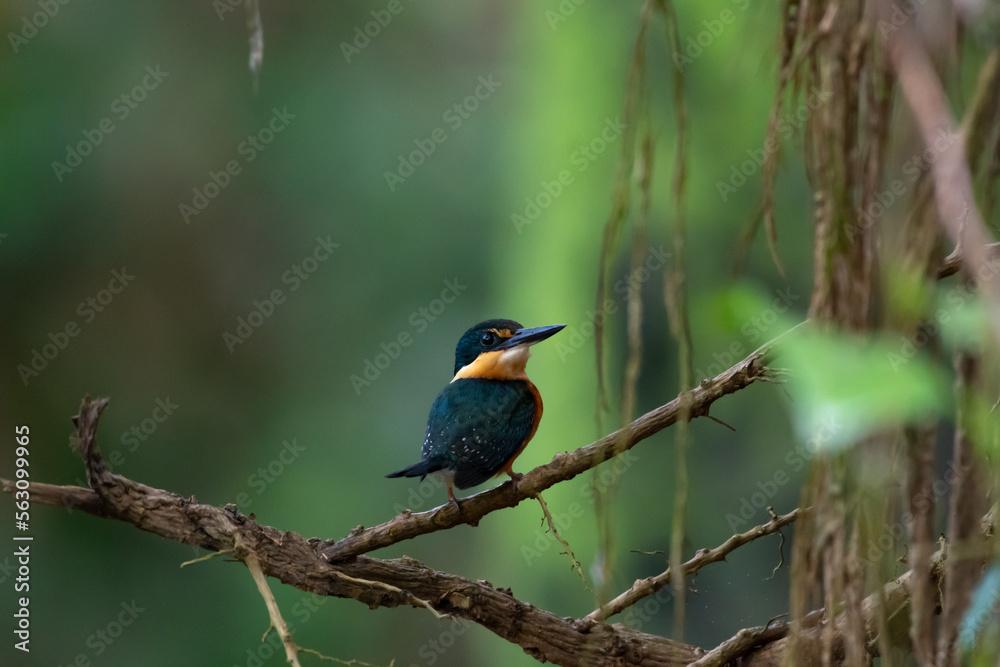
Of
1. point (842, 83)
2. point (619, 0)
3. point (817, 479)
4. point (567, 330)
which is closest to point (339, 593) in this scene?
point (817, 479)

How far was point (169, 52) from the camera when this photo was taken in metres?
6.12

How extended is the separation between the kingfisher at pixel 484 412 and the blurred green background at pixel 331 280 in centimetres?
206

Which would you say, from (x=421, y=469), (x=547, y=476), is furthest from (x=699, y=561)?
(x=421, y=469)

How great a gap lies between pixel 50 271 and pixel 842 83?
5.83 m

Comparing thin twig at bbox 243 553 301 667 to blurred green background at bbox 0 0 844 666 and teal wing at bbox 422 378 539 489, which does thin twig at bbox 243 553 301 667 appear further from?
blurred green background at bbox 0 0 844 666

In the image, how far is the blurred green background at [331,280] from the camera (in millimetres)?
5094

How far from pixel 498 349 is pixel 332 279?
463cm

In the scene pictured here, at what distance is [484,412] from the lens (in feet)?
8.17

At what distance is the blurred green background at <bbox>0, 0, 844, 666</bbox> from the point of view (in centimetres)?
509

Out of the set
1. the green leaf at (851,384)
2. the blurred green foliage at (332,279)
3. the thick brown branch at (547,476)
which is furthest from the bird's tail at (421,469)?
the blurred green foliage at (332,279)

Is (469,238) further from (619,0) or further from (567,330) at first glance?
(619,0)

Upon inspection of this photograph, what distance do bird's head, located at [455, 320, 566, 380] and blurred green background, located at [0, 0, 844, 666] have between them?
2018 mm

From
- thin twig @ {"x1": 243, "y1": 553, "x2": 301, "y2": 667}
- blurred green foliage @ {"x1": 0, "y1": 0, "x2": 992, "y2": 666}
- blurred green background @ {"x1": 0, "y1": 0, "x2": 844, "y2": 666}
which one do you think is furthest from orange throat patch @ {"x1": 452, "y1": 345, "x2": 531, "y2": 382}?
blurred green background @ {"x1": 0, "y1": 0, "x2": 844, "y2": 666}

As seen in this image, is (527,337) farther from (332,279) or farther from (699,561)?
(332,279)
